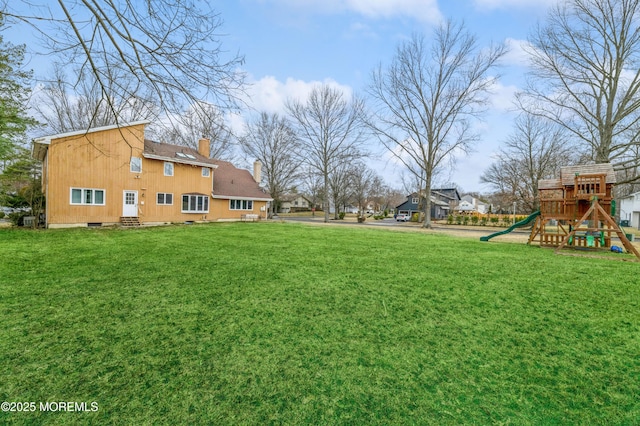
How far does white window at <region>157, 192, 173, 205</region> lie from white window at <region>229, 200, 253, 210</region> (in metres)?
5.49

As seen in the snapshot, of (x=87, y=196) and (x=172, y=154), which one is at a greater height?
(x=172, y=154)

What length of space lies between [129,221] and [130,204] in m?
1.14

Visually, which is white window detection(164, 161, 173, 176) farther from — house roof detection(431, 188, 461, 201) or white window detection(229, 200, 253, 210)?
house roof detection(431, 188, 461, 201)

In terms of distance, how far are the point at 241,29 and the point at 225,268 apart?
4.11 m

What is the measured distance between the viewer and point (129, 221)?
1780 cm

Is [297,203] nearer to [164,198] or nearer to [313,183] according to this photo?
[313,183]

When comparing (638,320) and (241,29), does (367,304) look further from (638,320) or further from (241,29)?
(241,29)

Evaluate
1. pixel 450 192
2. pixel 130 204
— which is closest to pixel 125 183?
pixel 130 204

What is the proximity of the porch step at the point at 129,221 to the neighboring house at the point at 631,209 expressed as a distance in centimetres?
4429

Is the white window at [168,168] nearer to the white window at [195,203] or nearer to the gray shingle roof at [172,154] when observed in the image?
the gray shingle roof at [172,154]

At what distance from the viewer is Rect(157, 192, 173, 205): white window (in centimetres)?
1956

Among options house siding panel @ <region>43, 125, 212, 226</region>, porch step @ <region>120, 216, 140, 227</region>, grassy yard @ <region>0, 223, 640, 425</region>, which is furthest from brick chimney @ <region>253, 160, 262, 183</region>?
grassy yard @ <region>0, 223, 640, 425</region>

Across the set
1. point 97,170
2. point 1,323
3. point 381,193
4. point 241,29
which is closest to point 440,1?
point 241,29

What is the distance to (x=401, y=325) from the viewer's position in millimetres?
3271
